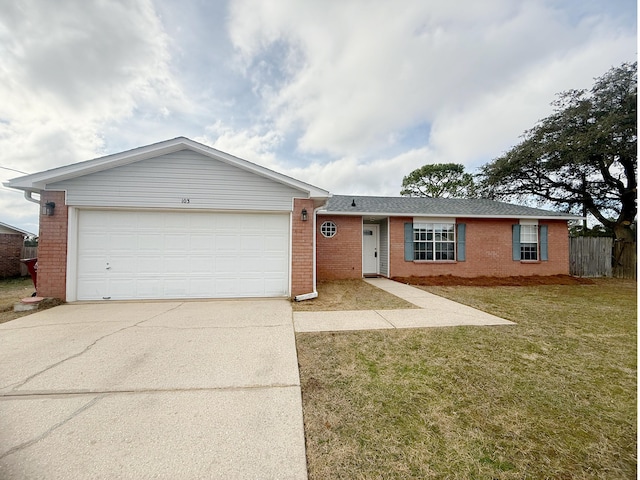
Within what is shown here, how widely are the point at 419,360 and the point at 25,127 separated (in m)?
Answer: 16.7

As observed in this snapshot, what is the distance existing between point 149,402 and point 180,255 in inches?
195

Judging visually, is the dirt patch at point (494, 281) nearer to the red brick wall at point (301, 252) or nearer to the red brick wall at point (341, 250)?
the red brick wall at point (341, 250)

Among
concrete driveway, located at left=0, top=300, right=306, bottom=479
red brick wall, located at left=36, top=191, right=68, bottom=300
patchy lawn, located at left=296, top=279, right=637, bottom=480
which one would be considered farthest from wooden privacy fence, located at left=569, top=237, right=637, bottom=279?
red brick wall, located at left=36, top=191, right=68, bottom=300

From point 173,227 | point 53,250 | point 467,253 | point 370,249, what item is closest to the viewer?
point 53,250

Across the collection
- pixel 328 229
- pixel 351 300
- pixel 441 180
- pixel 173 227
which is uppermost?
pixel 441 180

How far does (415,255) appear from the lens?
36.4 feet

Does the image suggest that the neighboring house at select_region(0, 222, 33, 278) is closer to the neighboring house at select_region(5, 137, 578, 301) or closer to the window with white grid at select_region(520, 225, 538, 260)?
the neighboring house at select_region(5, 137, 578, 301)

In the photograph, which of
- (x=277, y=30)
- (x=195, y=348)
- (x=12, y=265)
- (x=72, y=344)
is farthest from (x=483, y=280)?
(x=12, y=265)

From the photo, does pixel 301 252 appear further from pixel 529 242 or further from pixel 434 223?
pixel 529 242

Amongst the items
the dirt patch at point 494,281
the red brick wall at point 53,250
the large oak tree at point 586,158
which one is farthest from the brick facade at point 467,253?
the red brick wall at point 53,250

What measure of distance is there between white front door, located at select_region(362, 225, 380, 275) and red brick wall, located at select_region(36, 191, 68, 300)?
32.5 feet

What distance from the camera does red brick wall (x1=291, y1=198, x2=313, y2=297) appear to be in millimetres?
7039

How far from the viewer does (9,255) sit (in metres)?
12.2

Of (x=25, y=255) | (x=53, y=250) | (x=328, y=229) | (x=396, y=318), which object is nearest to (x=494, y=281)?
(x=328, y=229)
